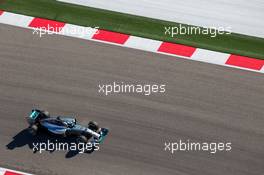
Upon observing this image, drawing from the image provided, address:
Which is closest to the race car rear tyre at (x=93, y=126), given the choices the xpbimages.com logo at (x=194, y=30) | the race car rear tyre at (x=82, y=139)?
the race car rear tyre at (x=82, y=139)

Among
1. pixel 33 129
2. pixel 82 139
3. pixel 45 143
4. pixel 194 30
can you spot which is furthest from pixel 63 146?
pixel 194 30

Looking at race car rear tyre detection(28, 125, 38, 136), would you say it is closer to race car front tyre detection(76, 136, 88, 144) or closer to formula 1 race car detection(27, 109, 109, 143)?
formula 1 race car detection(27, 109, 109, 143)

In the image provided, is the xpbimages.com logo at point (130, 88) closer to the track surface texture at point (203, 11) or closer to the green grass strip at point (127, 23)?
the green grass strip at point (127, 23)

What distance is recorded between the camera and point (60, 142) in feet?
66.1

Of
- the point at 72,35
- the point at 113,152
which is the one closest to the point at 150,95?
the point at 113,152

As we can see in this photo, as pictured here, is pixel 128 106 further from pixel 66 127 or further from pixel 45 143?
pixel 45 143

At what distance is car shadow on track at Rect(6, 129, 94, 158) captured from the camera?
65.3ft

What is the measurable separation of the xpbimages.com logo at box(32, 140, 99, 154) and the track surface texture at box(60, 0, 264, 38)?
23.9 feet

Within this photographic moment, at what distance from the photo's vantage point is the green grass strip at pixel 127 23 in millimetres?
23203

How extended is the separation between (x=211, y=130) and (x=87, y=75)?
5328mm

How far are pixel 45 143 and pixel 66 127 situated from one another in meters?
1.01

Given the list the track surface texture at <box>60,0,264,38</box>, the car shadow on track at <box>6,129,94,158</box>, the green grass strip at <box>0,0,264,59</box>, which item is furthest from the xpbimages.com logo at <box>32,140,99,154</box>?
the track surface texture at <box>60,0,264,38</box>

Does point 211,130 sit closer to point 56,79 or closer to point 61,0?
point 56,79

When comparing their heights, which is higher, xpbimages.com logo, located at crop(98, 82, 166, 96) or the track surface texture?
the track surface texture
